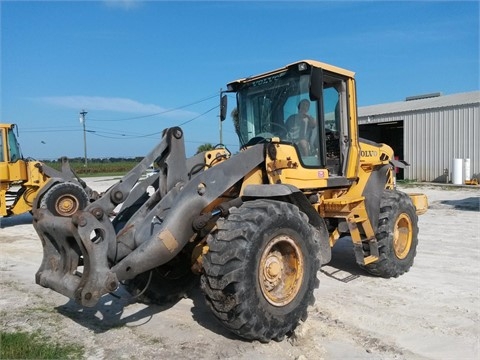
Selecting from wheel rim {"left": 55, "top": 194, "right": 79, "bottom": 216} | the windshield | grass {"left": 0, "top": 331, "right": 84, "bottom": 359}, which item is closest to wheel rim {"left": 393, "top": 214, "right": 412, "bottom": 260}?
the windshield

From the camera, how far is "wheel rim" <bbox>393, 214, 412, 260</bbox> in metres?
7.07

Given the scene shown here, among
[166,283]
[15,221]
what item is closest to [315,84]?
[166,283]

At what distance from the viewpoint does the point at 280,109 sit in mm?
5867

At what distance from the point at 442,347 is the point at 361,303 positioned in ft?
4.39

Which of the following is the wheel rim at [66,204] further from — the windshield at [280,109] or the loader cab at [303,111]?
the windshield at [280,109]

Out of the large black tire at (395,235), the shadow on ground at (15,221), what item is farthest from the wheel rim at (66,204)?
the large black tire at (395,235)

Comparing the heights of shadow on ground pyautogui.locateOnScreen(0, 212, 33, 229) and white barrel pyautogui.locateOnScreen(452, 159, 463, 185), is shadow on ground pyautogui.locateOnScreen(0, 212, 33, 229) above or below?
below

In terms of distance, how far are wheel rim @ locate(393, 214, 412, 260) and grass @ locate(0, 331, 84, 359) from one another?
4.74 m

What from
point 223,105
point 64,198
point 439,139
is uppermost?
point 223,105

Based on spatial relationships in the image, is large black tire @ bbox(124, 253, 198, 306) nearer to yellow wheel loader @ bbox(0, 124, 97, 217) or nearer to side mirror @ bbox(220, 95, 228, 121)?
side mirror @ bbox(220, 95, 228, 121)

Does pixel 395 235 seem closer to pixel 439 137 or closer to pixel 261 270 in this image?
pixel 261 270

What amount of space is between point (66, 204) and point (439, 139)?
62.1 ft

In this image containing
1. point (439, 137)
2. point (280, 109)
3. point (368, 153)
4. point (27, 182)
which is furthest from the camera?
point (439, 137)

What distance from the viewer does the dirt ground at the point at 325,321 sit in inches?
168
